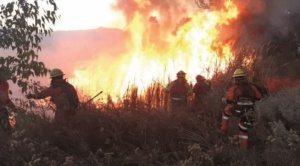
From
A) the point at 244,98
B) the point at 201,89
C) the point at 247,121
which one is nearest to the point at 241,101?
the point at 244,98

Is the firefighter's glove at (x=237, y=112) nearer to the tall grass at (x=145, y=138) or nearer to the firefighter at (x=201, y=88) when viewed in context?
the tall grass at (x=145, y=138)

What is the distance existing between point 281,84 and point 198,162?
23.9ft

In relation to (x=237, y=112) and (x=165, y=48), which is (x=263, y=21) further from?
(x=237, y=112)

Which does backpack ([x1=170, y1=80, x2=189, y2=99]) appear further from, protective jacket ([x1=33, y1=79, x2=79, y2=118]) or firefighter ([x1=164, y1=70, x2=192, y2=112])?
protective jacket ([x1=33, y1=79, x2=79, y2=118])

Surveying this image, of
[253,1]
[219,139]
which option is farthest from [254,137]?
[253,1]

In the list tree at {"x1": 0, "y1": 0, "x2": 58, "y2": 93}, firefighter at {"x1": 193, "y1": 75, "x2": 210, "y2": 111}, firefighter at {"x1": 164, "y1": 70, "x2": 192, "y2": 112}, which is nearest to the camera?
tree at {"x1": 0, "y1": 0, "x2": 58, "y2": 93}

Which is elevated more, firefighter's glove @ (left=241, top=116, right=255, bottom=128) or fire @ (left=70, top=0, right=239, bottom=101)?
fire @ (left=70, top=0, right=239, bottom=101)

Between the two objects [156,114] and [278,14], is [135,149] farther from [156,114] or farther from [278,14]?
[278,14]

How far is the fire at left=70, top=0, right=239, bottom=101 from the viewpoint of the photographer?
14.2 m

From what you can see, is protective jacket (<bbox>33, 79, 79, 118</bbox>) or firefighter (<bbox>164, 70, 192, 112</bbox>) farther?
firefighter (<bbox>164, 70, 192, 112</bbox>)

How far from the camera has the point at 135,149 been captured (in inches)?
247

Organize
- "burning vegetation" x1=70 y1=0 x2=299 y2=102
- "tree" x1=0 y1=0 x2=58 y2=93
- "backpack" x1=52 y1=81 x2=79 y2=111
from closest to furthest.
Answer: "tree" x1=0 y1=0 x2=58 y2=93 → "backpack" x1=52 y1=81 x2=79 y2=111 → "burning vegetation" x1=70 y1=0 x2=299 y2=102

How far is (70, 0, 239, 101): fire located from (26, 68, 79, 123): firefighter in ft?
14.4

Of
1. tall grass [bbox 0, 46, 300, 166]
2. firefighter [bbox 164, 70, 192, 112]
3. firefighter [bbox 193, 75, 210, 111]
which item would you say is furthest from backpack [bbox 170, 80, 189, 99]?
tall grass [bbox 0, 46, 300, 166]
